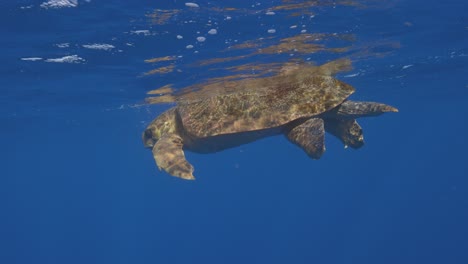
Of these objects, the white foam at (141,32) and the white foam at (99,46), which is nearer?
the white foam at (141,32)

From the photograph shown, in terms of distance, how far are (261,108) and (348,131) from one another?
239 cm

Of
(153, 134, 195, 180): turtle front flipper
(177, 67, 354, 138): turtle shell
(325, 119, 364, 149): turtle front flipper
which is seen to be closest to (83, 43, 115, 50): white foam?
(177, 67, 354, 138): turtle shell

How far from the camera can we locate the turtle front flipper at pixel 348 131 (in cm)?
984

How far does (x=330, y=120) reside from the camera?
10500 millimetres

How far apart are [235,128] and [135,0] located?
3.76 meters

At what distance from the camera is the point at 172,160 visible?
8.08 metres

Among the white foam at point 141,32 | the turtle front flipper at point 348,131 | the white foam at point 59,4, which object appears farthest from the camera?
the white foam at point 141,32

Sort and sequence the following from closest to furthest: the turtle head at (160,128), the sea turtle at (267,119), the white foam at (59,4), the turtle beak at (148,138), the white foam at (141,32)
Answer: the white foam at (59,4)
the sea turtle at (267,119)
the white foam at (141,32)
the turtle head at (160,128)
the turtle beak at (148,138)

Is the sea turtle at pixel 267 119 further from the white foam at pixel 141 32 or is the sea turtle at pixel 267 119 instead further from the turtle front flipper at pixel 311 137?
the white foam at pixel 141 32

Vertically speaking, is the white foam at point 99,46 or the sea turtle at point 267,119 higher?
the white foam at point 99,46

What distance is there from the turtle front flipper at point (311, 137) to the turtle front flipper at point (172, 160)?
8.45 ft

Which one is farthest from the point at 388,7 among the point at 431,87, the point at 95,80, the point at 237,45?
the point at 431,87

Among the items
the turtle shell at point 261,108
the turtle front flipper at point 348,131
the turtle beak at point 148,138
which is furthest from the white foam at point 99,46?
the turtle front flipper at point 348,131

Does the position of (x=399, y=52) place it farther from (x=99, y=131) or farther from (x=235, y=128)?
(x=99, y=131)
